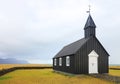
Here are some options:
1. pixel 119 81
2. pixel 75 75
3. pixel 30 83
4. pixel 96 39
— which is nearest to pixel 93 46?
pixel 96 39

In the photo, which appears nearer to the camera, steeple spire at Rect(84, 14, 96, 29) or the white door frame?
the white door frame

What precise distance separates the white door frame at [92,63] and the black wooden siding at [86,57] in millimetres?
464

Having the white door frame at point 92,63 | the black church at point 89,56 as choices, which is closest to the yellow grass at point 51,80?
the black church at point 89,56

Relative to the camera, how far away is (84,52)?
2811 cm

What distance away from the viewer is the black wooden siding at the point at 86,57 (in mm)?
27609

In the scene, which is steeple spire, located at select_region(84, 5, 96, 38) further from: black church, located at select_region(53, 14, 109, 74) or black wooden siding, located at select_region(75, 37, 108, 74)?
black wooden siding, located at select_region(75, 37, 108, 74)

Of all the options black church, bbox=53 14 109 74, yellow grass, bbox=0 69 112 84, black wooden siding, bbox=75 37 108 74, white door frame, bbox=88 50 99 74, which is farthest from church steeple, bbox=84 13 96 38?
yellow grass, bbox=0 69 112 84

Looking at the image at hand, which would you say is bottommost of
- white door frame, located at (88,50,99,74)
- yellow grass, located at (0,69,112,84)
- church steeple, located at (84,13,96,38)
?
yellow grass, located at (0,69,112,84)

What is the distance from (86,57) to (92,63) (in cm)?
136

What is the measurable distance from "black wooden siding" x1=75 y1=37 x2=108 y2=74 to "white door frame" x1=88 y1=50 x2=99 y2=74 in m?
0.46

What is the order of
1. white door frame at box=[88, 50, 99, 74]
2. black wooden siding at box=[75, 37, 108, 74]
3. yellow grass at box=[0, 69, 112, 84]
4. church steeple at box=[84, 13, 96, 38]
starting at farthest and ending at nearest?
church steeple at box=[84, 13, 96, 38] → white door frame at box=[88, 50, 99, 74] → black wooden siding at box=[75, 37, 108, 74] → yellow grass at box=[0, 69, 112, 84]

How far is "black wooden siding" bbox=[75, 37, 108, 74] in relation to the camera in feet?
90.6

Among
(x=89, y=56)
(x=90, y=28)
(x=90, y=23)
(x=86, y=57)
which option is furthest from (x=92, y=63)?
(x=90, y=23)

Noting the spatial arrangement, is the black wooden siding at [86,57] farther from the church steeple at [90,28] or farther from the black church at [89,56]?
the church steeple at [90,28]
